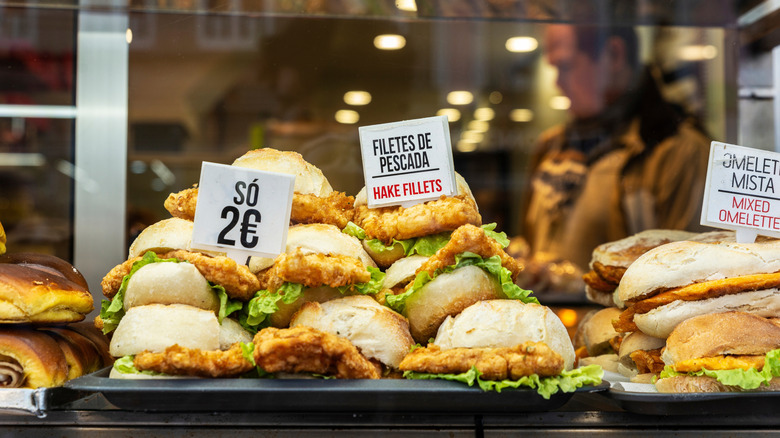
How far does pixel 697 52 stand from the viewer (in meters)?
4.94

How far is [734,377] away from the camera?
5.88ft

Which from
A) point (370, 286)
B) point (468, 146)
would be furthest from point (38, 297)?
point (468, 146)

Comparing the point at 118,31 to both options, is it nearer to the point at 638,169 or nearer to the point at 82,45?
the point at 82,45

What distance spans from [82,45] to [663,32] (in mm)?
3351

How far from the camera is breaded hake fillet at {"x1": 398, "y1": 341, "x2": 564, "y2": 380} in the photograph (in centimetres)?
167

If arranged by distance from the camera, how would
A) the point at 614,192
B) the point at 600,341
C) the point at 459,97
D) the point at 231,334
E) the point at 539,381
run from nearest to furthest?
the point at 539,381 → the point at 231,334 → the point at 600,341 → the point at 459,97 → the point at 614,192

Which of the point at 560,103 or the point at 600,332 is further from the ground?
the point at 560,103

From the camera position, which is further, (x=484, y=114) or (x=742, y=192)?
(x=484, y=114)

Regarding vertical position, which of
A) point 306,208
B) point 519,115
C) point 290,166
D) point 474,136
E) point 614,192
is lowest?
point 306,208

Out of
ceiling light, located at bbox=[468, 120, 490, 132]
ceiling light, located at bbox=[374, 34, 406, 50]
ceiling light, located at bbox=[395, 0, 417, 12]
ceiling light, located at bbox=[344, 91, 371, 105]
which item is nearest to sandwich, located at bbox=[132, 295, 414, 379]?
ceiling light, located at bbox=[395, 0, 417, 12]

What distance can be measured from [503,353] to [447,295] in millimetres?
263

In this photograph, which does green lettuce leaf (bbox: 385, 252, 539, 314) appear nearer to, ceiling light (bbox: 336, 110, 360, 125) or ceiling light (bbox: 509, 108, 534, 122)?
ceiling light (bbox: 336, 110, 360, 125)

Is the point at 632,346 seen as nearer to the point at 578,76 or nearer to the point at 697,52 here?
the point at 697,52

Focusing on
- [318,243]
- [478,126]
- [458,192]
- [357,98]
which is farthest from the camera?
[478,126]
